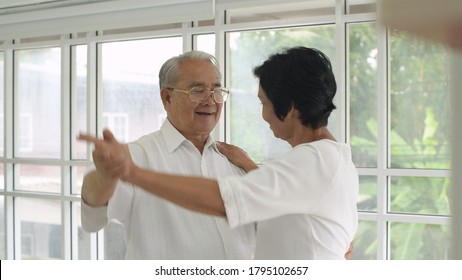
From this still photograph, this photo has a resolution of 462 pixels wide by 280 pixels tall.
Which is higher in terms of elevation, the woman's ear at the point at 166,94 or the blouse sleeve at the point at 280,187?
the woman's ear at the point at 166,94

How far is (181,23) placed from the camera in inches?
186

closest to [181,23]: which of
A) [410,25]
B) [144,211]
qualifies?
[144,211]

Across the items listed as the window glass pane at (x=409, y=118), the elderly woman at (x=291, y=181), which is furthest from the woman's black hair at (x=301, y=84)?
the window glass pane at (x=409, y=118)

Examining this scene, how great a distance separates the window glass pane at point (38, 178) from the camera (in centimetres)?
568

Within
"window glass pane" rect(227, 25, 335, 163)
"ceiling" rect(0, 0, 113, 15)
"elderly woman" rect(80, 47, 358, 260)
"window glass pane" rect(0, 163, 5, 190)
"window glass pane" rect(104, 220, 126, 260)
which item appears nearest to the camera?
"elderly woman" rect(80, 47, 358, 260)

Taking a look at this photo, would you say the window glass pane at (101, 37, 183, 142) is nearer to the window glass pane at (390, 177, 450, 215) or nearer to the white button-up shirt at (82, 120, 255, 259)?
the window glass pane at (390, 177, 450, 215)

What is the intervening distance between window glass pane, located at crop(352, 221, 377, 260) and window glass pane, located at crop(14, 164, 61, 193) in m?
3.10

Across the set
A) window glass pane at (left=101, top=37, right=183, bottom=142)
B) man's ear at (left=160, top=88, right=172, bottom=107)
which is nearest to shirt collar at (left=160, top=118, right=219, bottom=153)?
man's ear at (left=160, top=88, right=172, bottom=107)

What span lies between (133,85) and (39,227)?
6.48 ft

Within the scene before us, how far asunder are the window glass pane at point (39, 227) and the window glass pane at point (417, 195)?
133 inches

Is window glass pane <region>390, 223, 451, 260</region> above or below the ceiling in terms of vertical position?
below

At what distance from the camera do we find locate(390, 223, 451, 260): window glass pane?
3906mm

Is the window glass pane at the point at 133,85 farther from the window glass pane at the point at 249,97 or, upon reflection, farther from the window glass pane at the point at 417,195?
the window glass pane at the point at 417,195

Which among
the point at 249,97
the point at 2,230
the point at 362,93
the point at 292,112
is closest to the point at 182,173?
the point at 292,112
